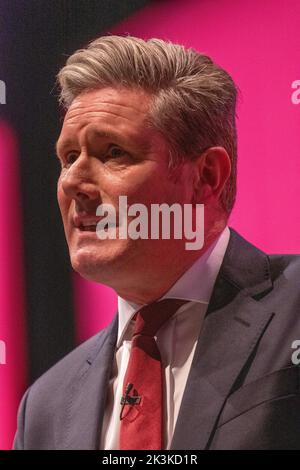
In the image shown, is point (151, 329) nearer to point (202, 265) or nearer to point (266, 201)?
point (202, 265)

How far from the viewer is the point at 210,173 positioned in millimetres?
1622

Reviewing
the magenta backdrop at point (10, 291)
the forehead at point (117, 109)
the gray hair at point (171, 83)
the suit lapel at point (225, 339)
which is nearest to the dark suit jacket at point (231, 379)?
the suit lapel at point (225, 339)

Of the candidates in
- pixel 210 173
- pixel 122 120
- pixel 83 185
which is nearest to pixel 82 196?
pixel 83 185

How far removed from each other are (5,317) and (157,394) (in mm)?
510

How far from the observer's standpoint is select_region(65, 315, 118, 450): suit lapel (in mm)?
1555

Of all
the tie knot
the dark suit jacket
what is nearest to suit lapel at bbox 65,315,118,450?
the dark suit jacket

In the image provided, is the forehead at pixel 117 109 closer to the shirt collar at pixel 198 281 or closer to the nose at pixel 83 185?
the nose at pixel 83 185

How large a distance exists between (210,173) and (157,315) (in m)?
0.33

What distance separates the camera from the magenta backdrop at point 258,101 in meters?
1.71

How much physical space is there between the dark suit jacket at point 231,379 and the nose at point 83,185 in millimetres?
295

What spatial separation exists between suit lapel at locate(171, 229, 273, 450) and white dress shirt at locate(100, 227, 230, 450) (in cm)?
3

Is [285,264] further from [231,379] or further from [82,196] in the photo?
[82,196]

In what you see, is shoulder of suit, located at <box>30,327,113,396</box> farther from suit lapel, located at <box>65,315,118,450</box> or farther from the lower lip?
the lower lip

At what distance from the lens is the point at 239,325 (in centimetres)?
153
